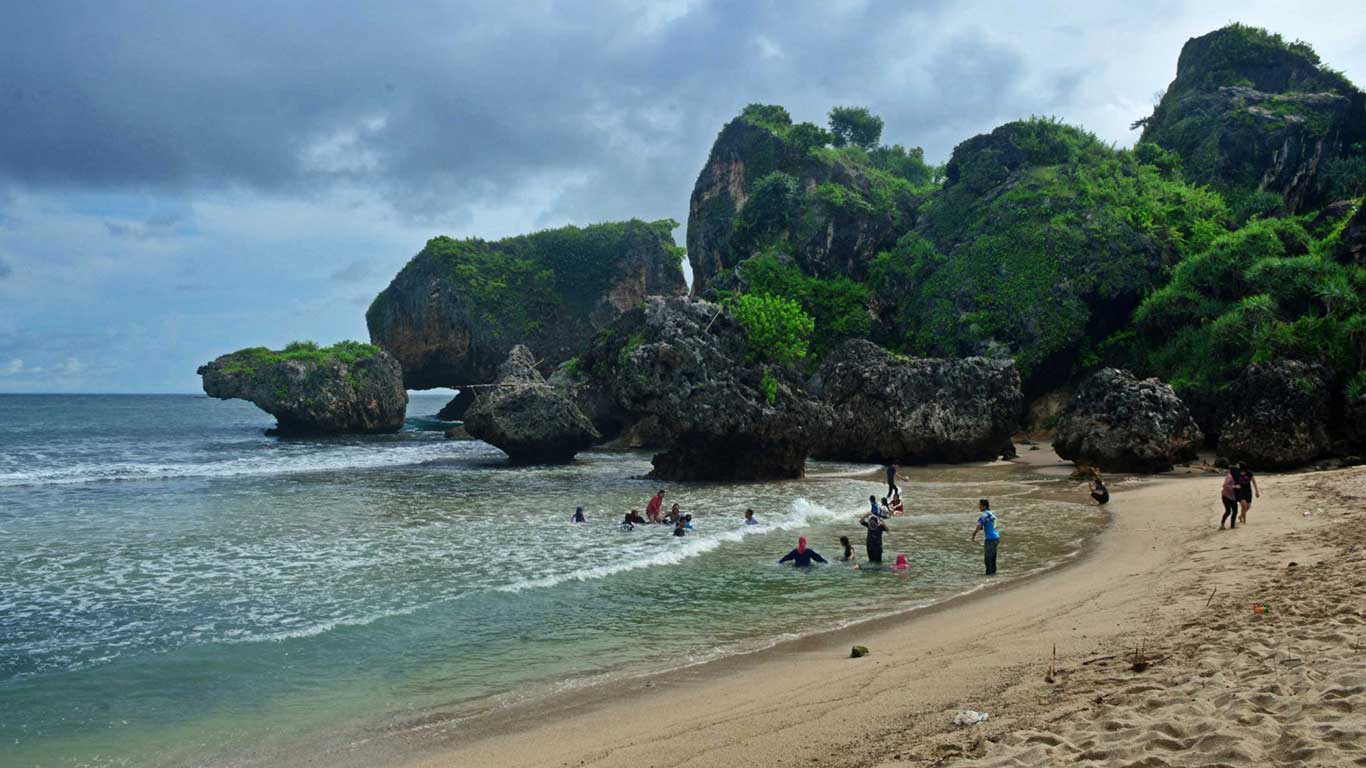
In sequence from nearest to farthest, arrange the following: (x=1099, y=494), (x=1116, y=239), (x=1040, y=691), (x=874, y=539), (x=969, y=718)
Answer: (x=969, y=718) < (x=1040, y=691) < (x=874, y=539) < (x=1099, y=494) < (x=1116, y=239)

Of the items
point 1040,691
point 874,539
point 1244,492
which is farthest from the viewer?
point 1244,492

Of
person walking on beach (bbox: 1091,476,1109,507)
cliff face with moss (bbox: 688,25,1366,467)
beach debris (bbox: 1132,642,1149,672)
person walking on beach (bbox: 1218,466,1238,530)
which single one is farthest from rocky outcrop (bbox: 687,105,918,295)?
beach debris (bbox: 1132,642,1149,672)

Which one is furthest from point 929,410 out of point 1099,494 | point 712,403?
point 1099,494

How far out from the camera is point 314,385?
52438 millimetres

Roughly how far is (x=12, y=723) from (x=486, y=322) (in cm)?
5876

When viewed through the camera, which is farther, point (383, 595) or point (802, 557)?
point (802, 557)

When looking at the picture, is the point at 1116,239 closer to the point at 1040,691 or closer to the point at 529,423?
the point at 529,423

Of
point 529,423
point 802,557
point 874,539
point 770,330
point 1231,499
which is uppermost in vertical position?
point 770,330

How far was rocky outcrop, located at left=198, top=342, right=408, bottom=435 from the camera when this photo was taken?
51688 mm

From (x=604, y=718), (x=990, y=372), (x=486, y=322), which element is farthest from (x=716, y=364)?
(x=486, y=322)

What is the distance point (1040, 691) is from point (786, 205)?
162ft

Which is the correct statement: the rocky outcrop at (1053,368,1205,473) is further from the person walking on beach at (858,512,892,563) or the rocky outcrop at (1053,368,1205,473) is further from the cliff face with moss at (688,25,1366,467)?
the person walking on beach at (858,512,892,563)

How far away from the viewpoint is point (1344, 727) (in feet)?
16.8

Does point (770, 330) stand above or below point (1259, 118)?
below
